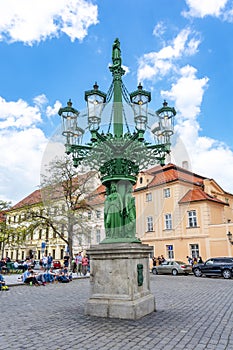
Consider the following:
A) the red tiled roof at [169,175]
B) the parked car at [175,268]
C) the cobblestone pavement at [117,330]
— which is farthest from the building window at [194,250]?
the red tiled roof at [169,175]

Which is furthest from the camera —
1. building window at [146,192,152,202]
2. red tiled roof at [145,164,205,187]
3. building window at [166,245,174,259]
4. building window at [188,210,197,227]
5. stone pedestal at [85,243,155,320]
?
building window at [166,245,174,259]

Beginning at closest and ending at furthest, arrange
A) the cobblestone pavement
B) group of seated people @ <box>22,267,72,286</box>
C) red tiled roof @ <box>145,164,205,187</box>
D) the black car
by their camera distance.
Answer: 1. the cobblestone pavement
2. red tiled roof @ <box>145,164,205,187</box>
3. group of seated people @ <box>22,267,72,286</box>
4. the black car

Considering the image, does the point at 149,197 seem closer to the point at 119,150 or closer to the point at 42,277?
the point at 119,150

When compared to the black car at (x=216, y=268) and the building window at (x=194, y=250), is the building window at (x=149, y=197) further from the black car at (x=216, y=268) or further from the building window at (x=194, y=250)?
the building window at (x=194, y=250)

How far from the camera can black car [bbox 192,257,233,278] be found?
21.4 meters

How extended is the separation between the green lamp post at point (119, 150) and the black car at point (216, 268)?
17.2 metres

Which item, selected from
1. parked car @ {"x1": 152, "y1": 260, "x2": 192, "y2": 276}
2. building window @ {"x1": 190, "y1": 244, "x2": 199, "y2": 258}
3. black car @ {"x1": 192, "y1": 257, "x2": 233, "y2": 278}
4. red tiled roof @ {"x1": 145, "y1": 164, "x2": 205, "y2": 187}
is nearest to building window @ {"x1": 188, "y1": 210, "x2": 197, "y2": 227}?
building window @ {"x1": 190, "y1": 244, "x2": 199, "y2": 258}

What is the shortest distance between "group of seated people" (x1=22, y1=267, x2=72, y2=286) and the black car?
10749mm

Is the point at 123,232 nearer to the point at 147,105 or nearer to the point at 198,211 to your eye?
the point at 147,105

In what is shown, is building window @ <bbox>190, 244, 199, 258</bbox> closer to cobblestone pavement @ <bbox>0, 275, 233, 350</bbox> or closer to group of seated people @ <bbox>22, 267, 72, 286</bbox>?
group of seated people @ <bbox>22, 267, 72, 286</bbox>

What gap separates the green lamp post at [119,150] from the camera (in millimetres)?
6422

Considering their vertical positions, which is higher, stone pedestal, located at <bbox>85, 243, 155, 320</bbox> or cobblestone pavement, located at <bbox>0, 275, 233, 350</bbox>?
stone pedestal, located at <bbox>85, 243, 155, 320</bbox>

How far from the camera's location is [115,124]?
6664 millimetres

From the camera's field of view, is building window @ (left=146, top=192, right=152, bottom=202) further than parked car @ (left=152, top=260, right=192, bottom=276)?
No
